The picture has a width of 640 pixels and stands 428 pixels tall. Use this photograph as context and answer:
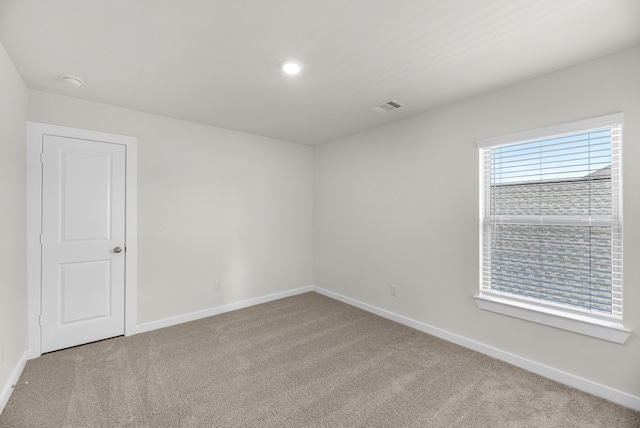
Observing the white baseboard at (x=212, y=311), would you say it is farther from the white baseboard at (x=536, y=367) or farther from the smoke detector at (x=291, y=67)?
the smoke detector at (x=291, y=67)

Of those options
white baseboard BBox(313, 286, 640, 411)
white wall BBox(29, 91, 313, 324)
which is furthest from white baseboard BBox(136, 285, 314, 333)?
white baseboard BBox(313, 286, 640, 411)

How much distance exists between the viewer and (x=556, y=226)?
2.35 m

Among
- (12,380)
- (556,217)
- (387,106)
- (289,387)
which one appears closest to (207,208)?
(12,380)

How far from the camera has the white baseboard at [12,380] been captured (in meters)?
1.93

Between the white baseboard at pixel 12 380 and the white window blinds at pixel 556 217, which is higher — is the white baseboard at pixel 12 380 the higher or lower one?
the lower one

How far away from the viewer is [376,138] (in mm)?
3777

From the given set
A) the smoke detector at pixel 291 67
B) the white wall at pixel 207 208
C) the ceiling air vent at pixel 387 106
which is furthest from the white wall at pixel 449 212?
the smoke detector at pixel 291 67

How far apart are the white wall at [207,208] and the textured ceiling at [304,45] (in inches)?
15.8

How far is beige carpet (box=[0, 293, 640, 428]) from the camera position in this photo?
1853 millimetres

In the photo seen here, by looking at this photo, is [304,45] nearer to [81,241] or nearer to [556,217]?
[556,217]

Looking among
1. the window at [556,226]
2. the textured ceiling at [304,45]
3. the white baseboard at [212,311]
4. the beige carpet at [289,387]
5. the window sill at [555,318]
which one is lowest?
the beige carpet at [289,387]

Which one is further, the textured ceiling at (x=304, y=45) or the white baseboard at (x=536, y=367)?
the white baseboard at (x=536, y=367)

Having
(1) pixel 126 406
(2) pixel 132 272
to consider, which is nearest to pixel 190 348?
(1) pixel 126 406

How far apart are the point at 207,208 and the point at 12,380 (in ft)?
7.32
